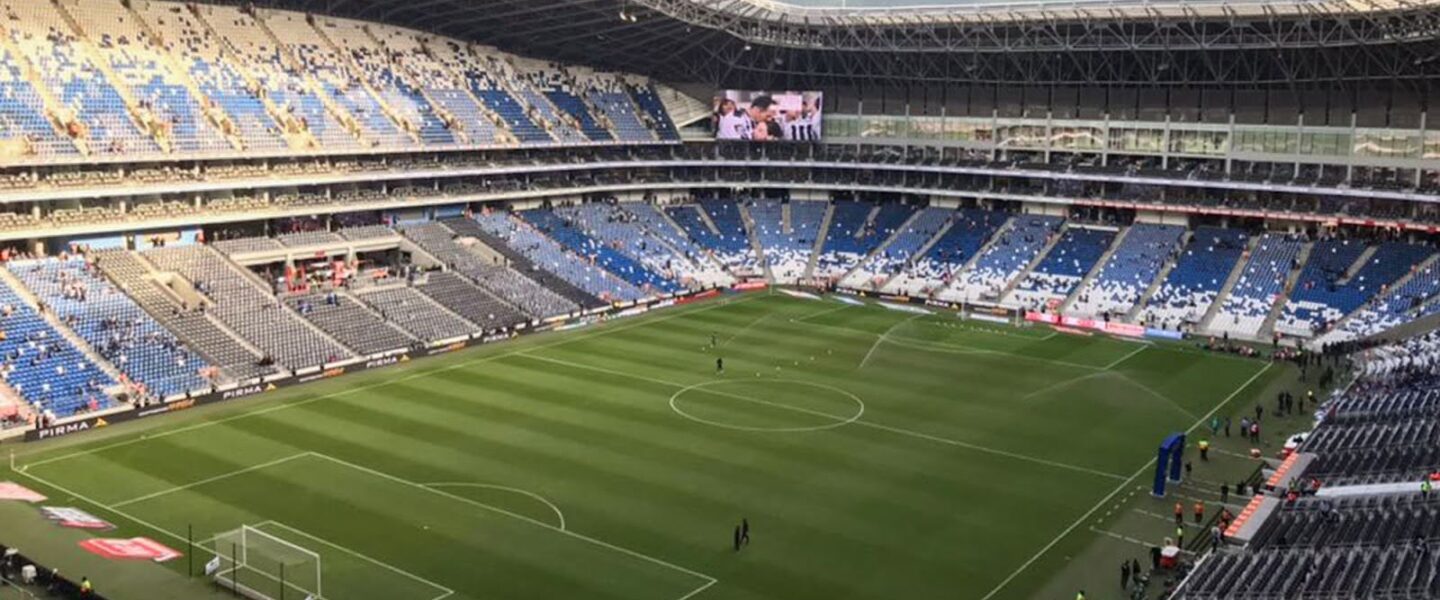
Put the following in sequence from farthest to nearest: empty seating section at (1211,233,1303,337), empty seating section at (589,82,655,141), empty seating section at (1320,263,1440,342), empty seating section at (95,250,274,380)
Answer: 1. empty seating section at (589,82,655,141)
2. empty seating section at (1211,233,1303,337)
3. empty seating section at (1320,263,1440,342)
4. empty seating section at (95,250,274,380)

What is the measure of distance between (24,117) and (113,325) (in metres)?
11.4

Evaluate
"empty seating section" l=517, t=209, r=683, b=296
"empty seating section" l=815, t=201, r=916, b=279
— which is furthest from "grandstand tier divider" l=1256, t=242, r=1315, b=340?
"empty seating section" l=517, t=209, r=683, b=296

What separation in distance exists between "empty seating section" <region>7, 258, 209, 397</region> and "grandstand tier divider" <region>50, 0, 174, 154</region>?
7.70m

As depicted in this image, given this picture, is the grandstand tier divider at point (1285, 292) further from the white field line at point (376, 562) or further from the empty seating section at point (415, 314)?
the white field line at point (376, 562)

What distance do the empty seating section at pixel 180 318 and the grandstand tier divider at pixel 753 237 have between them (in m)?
36.2

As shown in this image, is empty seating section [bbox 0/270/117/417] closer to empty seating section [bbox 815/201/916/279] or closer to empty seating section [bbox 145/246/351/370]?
empty seating section [bbox 145/246/351/370]

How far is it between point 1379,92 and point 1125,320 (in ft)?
65.9

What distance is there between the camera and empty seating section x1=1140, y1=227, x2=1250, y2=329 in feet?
208

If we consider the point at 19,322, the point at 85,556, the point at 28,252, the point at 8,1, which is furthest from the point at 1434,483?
the point at 8,1

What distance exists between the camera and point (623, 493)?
113ft

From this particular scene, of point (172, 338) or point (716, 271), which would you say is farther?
point (716, 271)

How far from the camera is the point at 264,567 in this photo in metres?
28.0

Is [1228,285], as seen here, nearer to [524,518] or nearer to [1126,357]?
[1126,357]

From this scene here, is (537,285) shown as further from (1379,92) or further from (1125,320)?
(1379,92)
